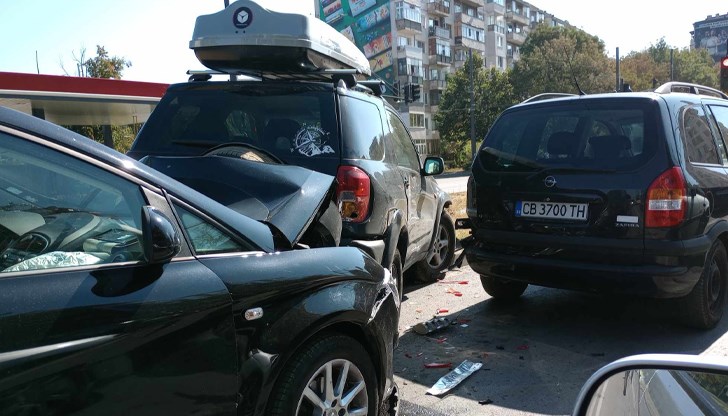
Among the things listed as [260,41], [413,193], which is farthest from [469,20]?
[260,41]

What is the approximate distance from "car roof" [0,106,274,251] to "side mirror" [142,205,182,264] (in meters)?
0.23

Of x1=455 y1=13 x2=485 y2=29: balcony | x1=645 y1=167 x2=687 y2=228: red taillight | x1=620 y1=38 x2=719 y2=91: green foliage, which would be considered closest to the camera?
x1=645 y1=167 x2=687 y2=228: red taillight

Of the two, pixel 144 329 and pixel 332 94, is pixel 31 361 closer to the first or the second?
pixel 144 329

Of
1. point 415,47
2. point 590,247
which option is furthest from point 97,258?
point 415,47

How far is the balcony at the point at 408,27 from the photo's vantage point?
6019cm

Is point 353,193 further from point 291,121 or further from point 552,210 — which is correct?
point 552,210

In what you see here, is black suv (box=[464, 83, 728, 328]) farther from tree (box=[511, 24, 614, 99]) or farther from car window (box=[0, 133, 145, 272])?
tree (box=[511, 24, 614, 99])

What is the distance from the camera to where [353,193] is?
4.14 meters

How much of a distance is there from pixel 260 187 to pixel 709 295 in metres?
3.63

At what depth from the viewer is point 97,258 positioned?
1.93 metres

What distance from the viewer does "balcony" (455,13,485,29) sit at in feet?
234

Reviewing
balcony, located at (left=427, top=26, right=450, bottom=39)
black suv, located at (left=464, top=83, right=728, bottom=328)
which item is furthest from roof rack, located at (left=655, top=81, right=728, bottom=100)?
balcony, located at (left=427, top=26, right=450, bottom=39)

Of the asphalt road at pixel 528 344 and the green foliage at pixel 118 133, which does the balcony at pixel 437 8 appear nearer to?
the green foliage at pixel 118 133

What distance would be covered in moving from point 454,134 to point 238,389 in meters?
55.8
